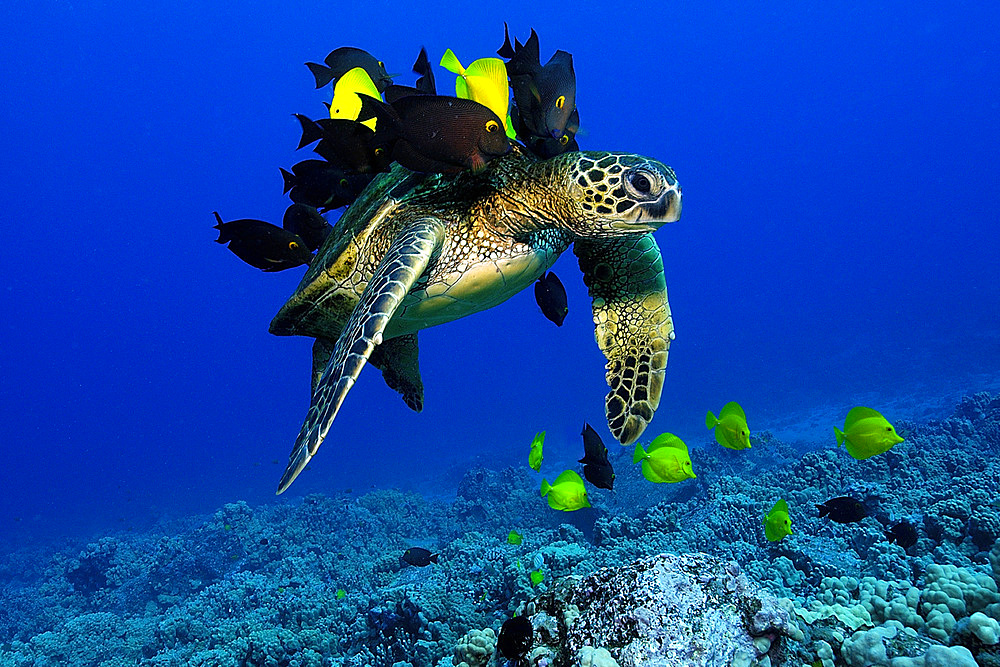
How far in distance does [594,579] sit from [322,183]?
3609 millimetres

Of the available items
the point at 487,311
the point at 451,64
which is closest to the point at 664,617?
the point at 451,64

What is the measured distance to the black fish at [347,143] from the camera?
125 inches

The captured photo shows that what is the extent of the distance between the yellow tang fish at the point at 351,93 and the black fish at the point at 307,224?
1.13 metres

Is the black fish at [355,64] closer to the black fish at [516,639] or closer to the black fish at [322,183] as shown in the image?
the black fish at [322,183]

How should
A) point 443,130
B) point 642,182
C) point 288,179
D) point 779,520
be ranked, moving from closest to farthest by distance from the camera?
1. point 443,130
2. point 642,182
3. point 288,179
4. point 779,520

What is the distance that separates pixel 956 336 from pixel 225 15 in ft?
319

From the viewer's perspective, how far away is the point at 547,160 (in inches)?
124

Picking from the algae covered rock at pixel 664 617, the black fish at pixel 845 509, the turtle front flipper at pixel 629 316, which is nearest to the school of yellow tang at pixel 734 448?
the black fish at pixel 845 509

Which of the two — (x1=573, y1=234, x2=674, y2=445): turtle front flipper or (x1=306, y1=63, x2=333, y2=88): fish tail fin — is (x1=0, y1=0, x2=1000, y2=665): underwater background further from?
(x1=306, y1=63, x2=333, y2=88): fish tail fin

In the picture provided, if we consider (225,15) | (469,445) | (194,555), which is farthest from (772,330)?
(225,15)

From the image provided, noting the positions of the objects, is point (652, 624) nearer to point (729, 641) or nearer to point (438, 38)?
point (729, 641)

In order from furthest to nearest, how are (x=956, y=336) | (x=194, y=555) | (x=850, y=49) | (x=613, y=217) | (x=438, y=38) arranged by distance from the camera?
(x=850, y=49), (x=438, y=38), (x=956, y=336), (x=194, y=555), (x=613, y=217)

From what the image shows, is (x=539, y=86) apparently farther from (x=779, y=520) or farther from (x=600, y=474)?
(x=779, y=520)

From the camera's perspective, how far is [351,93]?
330 centimetres
